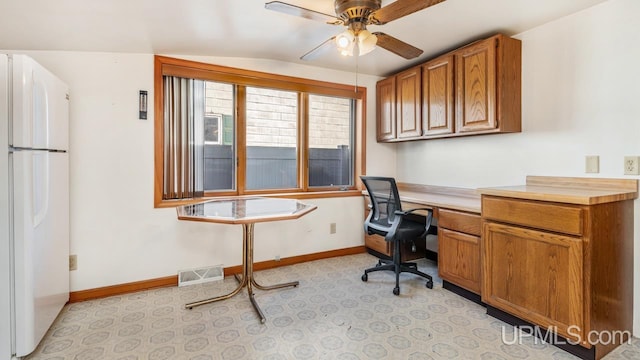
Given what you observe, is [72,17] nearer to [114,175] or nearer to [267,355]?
[114,175]

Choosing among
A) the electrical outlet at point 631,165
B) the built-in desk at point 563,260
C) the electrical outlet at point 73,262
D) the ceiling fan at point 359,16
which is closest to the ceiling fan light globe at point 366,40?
the ceiling fan at point 359,16

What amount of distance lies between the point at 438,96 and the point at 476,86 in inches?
16.2

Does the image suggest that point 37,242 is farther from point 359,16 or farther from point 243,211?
point 359,16

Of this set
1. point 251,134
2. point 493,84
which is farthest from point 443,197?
point 251,134

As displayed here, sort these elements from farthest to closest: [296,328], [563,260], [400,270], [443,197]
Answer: [443,197], [400,270], [296,328], [563,260]

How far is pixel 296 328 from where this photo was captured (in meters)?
2.05

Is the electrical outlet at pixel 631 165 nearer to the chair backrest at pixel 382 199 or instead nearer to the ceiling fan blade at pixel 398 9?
the chair backrest at pixel 382 199

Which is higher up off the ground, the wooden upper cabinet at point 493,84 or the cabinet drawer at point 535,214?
the wooden upper cabinet at point 493,84

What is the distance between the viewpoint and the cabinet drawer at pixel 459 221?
92.2 inches

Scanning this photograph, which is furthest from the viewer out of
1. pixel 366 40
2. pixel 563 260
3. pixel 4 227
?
pixel 366 40

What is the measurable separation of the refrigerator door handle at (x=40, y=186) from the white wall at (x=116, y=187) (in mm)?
576

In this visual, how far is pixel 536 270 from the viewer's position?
6.14 feet

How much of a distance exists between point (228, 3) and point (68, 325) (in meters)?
2.42

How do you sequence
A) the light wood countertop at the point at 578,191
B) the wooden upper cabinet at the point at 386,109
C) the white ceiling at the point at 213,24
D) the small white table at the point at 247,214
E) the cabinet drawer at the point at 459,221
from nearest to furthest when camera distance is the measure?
the light wood countertop at the point at 578,191 < the white ceiling at the point at 213,24 < the small white table at the point at 247,214 < the cabinet drawer at the point at 459,221 < the wooden upper cabinet at the point at 386,109
